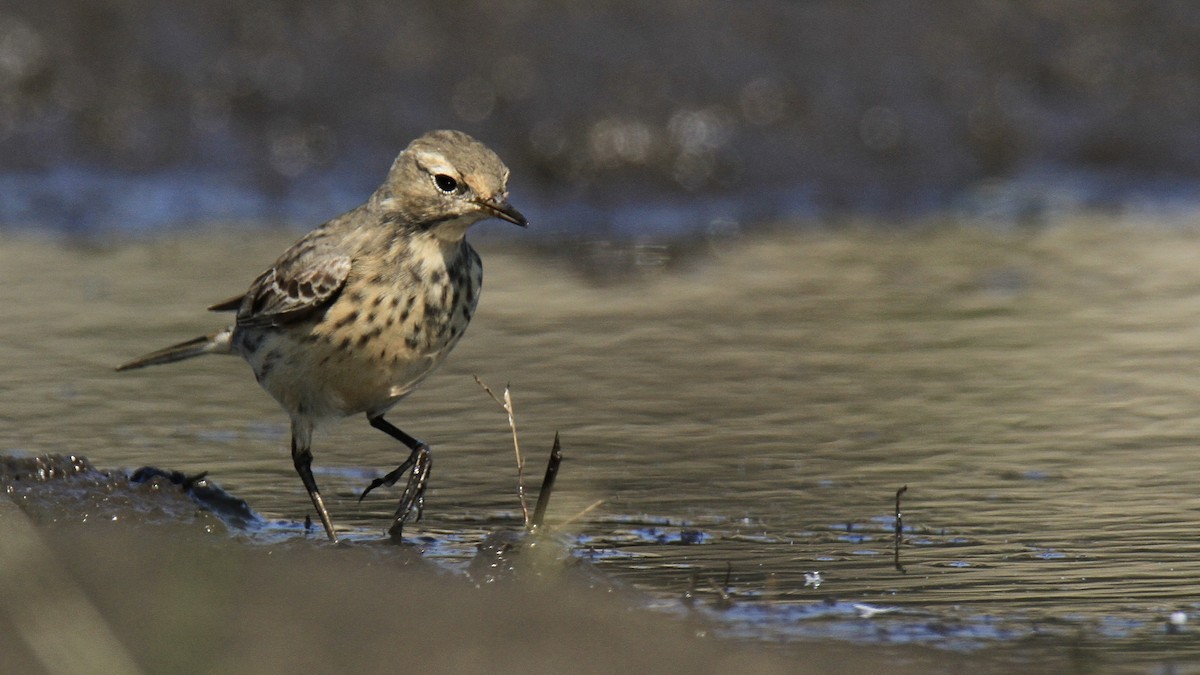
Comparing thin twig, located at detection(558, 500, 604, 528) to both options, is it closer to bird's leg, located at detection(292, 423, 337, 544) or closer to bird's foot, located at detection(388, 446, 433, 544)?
bird's foot, located at detection(388, 446, 433, 544)

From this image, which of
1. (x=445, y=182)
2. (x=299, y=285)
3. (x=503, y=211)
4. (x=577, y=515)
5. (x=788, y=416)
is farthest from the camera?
(x=788, y=416)

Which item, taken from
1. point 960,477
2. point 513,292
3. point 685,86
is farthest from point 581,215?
point 960,477

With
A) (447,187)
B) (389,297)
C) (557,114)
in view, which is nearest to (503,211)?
(447,187)

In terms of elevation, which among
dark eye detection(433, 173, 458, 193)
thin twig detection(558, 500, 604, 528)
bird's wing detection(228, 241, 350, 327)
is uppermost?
dark eye detection(433, 173, 458, 193)

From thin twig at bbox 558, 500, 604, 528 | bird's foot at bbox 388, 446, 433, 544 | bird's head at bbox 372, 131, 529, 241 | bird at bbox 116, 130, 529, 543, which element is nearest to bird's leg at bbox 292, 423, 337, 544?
bird at bbox 116, 130, 529, 543

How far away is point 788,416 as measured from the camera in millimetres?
Answer: 7465

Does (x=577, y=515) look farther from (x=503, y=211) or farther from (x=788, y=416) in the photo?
(x=788, y=416)

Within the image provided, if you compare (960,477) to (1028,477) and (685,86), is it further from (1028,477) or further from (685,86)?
(685,86)

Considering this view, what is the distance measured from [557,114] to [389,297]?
5.92 m

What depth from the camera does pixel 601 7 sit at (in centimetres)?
1236

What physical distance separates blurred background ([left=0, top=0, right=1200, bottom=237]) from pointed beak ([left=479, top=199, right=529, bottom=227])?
17.6ft

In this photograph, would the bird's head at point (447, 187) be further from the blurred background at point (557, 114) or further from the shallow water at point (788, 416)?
the blurred background at point (557, 114)

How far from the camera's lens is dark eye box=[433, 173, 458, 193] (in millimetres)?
6043

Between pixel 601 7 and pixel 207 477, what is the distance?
21.6ft
